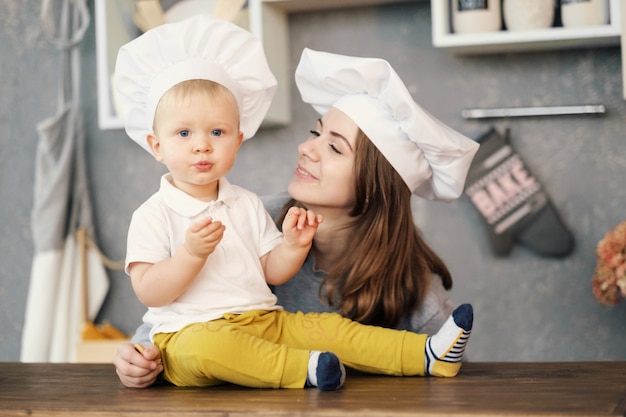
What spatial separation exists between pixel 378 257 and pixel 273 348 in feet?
1.49

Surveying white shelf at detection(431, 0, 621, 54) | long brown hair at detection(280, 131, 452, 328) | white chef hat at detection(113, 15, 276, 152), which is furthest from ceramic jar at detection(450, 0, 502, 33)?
white chef hat at detection(113, 15, 276, 152)

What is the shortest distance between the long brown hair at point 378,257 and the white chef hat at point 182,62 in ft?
1.03

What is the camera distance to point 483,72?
244 cm

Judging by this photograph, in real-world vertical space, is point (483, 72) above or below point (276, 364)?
above

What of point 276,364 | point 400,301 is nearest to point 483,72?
point 400,301

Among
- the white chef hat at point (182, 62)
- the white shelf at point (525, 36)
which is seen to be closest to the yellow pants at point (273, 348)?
the white chef hat at point (182, 62)

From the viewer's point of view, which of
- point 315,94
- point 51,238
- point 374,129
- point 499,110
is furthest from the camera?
point 51,238

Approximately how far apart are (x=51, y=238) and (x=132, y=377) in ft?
5.05

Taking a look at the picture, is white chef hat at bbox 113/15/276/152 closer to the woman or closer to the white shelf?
the woman

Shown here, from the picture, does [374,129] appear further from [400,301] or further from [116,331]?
[116,331]

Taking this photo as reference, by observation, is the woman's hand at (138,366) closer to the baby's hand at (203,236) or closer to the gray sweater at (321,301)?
the baby's hand at (203,236)

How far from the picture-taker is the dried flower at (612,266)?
2.02 m

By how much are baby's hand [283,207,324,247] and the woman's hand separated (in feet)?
0.86

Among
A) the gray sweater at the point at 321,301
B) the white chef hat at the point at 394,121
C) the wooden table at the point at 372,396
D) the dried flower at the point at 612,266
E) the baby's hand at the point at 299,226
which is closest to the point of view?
the wooden table at the point at 372,396
